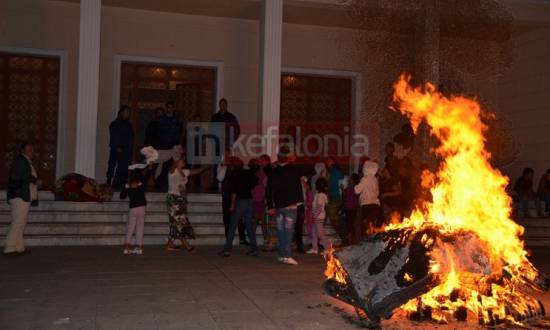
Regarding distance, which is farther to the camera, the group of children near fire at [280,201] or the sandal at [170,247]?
the sandal at [170,247]

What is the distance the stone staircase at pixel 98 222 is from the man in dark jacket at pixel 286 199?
7.18 ft

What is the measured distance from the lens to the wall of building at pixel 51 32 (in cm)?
1329

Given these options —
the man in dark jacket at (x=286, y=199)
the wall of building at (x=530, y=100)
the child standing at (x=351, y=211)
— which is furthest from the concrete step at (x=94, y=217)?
the wall of building at (x=530, y=100)

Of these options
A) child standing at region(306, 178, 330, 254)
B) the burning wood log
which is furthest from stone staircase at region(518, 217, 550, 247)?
the burning wood log

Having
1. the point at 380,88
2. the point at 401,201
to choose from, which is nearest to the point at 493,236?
the point at 401,201

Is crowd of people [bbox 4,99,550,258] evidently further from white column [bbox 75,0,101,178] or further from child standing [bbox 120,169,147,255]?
white column [bbox 75,0,101,178]

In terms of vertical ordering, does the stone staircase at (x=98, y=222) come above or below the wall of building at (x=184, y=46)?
below

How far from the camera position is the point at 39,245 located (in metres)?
9.94

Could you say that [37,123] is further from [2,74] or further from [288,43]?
[288,43]

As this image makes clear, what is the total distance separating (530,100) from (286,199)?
955cm

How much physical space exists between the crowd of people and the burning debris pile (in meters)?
2.48

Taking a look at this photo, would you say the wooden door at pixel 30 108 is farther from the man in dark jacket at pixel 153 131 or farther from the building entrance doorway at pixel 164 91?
the man in dark jacket at pixel 153 131

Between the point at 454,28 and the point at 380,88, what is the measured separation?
4.36m

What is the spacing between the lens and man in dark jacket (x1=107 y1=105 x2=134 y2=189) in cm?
1175
